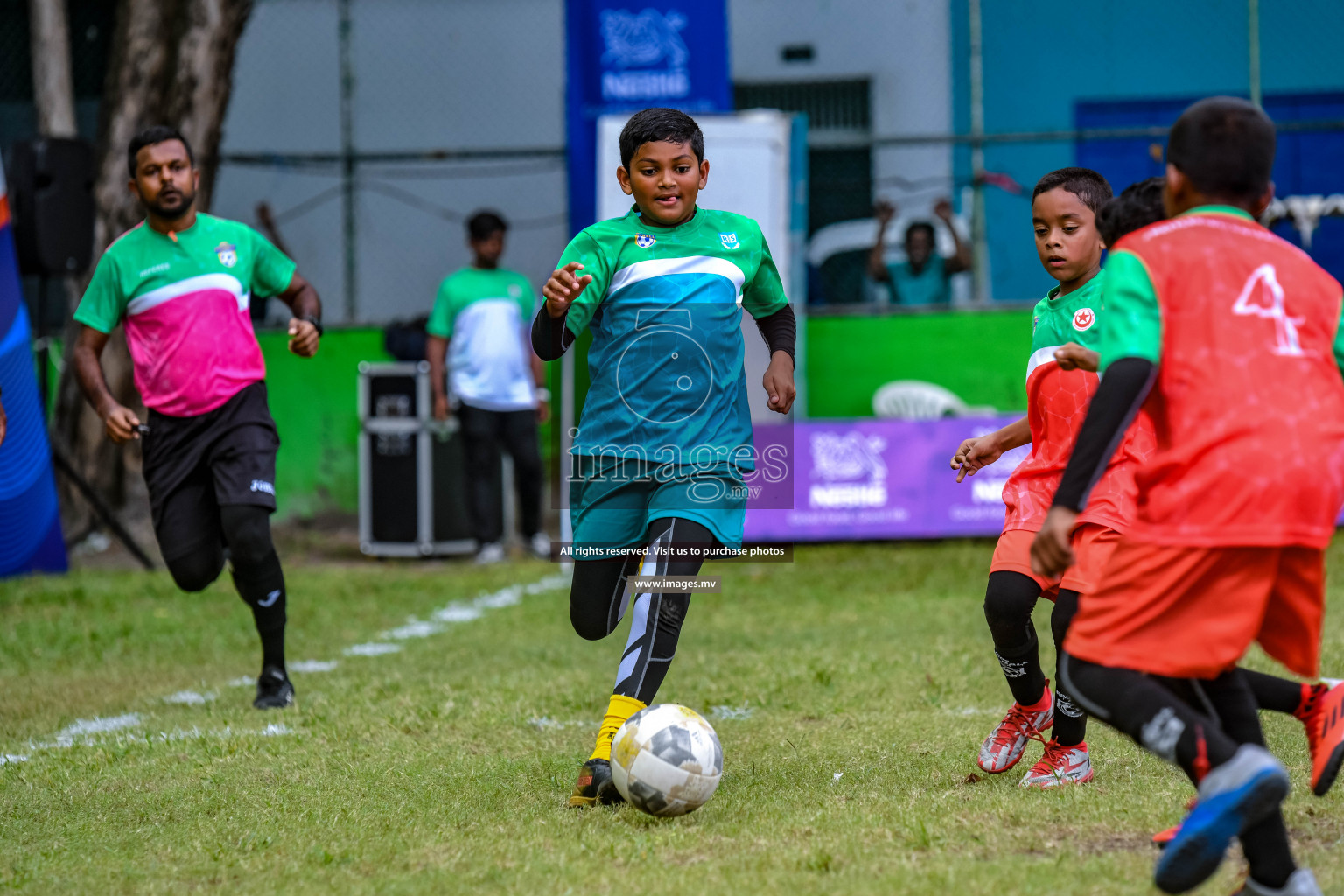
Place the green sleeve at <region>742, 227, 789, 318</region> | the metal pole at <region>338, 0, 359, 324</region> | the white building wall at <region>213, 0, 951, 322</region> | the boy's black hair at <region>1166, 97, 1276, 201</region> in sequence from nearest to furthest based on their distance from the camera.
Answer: the boy's black hair at <region>1166, 97, 1276, 201</region> → the green sleeve at <region>742, 227, 789, 318</region> → the metal pole at <region>338, 0, 359, 324</region> → the white building wall at <region>213, 0, 951, 322</region>

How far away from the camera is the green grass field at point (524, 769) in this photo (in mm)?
3389

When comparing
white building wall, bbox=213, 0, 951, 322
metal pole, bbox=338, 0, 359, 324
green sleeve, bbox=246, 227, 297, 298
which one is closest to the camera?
green sleeve, bbox=246, 227, 297, 298

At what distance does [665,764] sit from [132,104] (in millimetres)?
9034

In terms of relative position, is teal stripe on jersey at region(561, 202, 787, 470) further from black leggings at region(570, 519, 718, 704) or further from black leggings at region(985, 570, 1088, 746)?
black leggings at region(985, 570, 1088, 746)

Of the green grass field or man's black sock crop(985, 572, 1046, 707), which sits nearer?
the green grass field

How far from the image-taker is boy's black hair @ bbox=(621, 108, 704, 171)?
4.18 metres

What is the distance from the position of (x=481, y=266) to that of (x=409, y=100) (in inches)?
162

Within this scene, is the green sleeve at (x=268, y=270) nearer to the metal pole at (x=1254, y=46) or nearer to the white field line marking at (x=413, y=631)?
the white field line marking at (x=413, y=631)

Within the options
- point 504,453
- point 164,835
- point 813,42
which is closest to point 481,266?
point 504,453

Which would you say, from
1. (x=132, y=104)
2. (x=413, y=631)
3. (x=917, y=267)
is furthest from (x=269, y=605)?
(x=917, y=267)

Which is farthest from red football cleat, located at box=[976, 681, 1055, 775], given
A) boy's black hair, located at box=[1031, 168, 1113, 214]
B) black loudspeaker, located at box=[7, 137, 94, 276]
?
black loudspeaker, located at box=[7, 137, 94, 276]

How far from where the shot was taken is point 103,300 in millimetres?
5887

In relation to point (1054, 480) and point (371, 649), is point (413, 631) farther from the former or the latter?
point (1054, 480)

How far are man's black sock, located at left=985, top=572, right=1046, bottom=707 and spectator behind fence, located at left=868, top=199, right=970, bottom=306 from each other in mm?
7785
